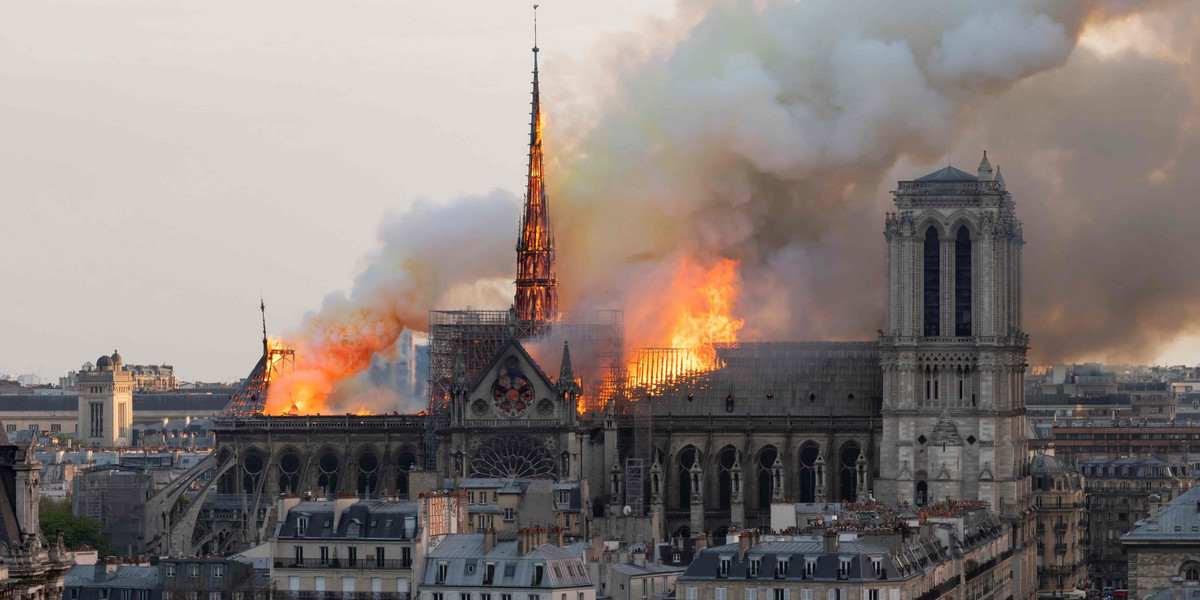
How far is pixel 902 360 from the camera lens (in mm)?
161125

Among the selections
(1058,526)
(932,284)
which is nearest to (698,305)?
(932,284)

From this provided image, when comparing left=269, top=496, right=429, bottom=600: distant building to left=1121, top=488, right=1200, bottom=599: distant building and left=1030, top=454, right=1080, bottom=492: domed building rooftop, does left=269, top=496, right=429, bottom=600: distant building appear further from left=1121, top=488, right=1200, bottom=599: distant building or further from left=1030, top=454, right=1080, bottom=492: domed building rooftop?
left=1030, top=454, right=1080, bottom=492: domed building rooftop

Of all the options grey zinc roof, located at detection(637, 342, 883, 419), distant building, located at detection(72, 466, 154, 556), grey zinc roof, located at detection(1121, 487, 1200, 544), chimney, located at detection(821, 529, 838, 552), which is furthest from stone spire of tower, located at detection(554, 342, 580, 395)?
chimney, located at detection(821, 529, 838, 552)

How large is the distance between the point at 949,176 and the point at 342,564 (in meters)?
61.7

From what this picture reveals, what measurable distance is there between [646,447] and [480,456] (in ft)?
32.0

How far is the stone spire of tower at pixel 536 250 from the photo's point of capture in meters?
178

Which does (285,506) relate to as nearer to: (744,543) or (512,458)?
(744,543)

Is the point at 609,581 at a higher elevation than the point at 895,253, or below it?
below

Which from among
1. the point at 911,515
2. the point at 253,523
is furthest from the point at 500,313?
the point at 911,515

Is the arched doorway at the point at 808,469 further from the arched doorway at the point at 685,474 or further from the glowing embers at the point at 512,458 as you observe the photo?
the glowing embers at the point at 512,458

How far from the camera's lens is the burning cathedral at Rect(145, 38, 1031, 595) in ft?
526

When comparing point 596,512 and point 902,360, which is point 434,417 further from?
point 902,360

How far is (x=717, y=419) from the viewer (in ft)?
547

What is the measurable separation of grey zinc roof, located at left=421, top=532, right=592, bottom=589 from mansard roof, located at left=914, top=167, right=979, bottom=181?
59.8 m
